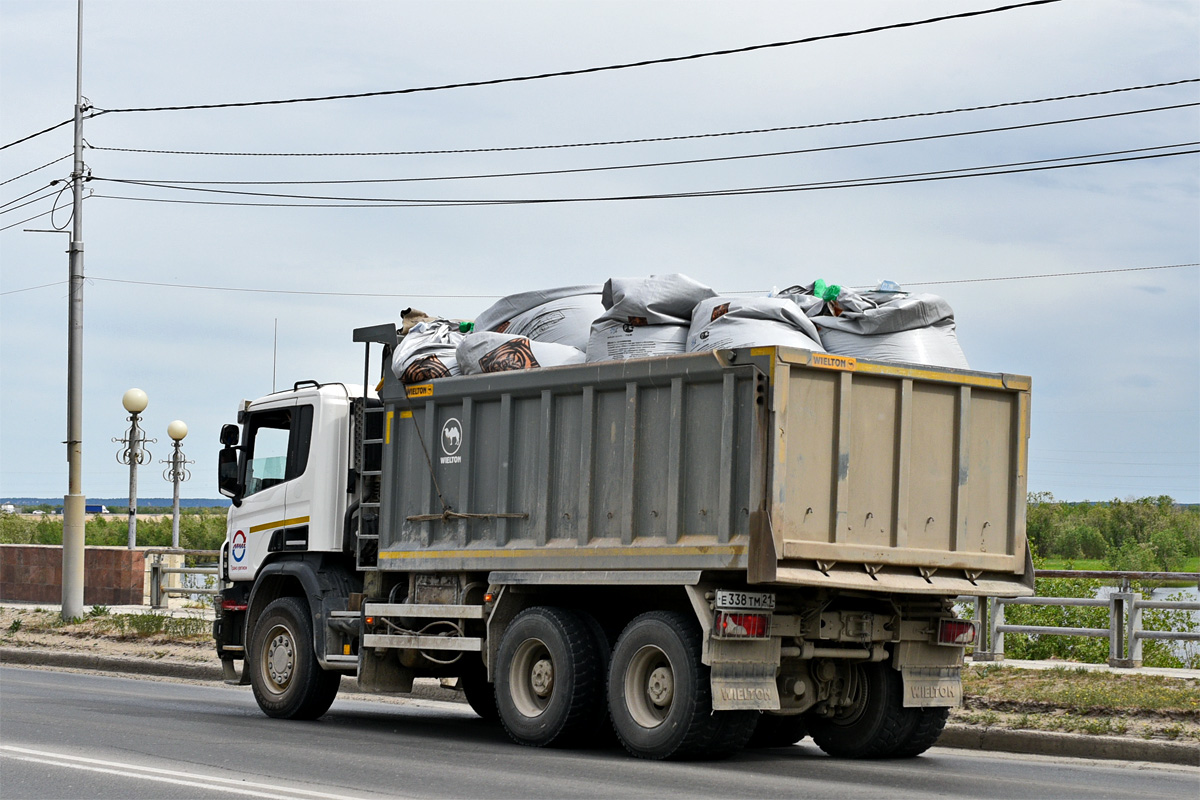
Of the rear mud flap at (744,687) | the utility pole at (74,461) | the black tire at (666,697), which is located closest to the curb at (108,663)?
the utility pole at (74,461)

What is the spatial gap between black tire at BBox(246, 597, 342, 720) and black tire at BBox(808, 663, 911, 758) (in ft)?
14.0

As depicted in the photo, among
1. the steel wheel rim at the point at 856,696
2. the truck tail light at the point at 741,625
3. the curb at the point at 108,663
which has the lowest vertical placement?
the curb at the point at 108,663

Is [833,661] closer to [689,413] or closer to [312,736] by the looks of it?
[689,413]

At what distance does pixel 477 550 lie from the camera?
11609 mm

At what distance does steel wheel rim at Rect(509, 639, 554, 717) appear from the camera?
11.0 metres

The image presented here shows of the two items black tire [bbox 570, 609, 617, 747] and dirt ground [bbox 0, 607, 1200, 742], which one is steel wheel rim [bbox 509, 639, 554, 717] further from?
dirt ground [bbox 0, 607, 1200, 742]

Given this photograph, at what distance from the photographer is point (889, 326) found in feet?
34.9

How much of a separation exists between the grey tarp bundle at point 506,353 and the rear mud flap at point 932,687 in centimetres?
341

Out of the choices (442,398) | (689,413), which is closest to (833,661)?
(689,413)

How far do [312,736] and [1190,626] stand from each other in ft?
37.9

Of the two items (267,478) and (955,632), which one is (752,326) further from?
(267,478)

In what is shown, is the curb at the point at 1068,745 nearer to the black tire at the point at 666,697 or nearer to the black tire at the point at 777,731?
the black tire at the point at 777,731

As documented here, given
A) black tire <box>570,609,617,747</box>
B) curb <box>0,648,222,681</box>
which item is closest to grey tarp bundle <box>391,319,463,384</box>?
black tire <box>570,609,617,747</box>

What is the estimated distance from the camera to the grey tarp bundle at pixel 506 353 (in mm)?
11711
